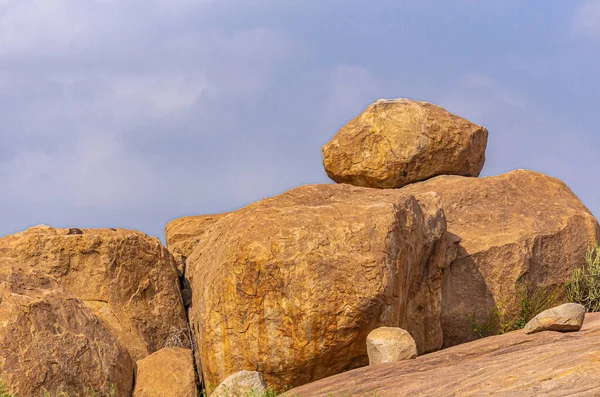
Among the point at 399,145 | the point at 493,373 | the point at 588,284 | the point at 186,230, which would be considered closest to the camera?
the point at 493,373

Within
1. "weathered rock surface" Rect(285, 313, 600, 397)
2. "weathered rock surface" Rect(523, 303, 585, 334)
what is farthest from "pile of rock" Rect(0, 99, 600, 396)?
"weathered rock surface" Rect(523, 303, 585, 334)

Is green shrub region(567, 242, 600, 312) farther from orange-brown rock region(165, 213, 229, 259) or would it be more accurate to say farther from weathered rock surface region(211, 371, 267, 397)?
orange-brown rock region(165, 213, 229, 259)

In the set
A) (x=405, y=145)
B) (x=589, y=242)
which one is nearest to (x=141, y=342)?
(x=405, y=145)

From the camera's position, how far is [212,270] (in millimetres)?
13109

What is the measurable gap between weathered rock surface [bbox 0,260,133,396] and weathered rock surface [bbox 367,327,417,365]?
379 cm

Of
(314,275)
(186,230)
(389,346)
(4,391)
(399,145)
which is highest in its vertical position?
(399,145)

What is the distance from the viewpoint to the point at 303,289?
11945 millimetres

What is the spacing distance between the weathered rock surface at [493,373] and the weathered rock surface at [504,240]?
3.59 meters

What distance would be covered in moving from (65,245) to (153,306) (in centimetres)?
207

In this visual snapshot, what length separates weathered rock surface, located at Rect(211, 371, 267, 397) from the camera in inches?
432

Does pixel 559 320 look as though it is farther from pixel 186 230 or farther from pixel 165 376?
pixel 186 230

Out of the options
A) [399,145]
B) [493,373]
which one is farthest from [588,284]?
[493,373]

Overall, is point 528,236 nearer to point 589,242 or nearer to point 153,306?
point 589,242

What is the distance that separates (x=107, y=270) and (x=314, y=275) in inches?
214
